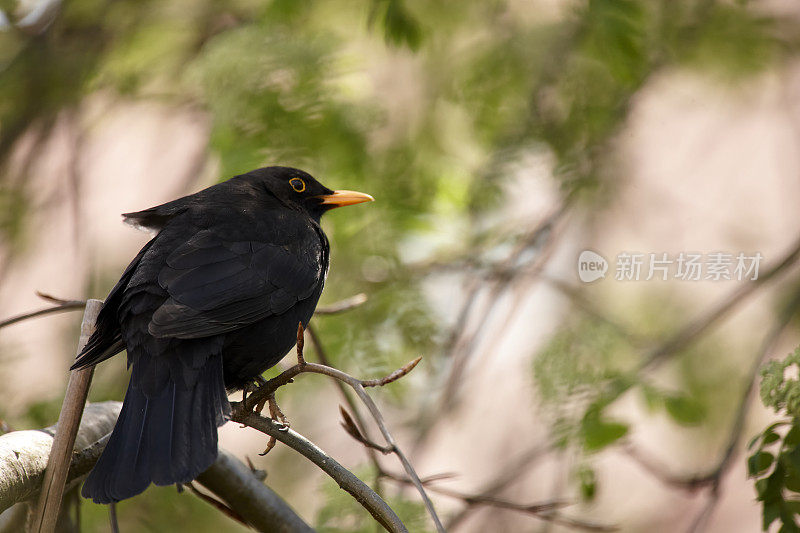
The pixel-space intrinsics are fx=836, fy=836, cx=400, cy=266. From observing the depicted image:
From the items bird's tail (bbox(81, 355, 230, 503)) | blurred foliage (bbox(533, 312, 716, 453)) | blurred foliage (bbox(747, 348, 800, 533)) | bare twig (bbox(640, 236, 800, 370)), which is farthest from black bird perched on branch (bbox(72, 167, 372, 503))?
bare twig (bbox(640, 236, 800, 370))

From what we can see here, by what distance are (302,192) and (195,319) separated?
3.68 feet

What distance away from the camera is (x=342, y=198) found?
336 cm

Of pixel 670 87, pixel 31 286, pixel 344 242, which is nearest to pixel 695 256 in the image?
pixel 670 87

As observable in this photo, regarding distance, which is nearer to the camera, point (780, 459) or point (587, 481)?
point (780, 459)

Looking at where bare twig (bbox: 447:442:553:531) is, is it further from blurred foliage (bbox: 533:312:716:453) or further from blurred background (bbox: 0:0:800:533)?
blurred foliage (bbox: 533:312:716:453)

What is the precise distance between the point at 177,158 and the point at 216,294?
3221mm

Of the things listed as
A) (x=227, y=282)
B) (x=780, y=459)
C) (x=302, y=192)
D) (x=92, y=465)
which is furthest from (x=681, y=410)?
(x=92, y=465)

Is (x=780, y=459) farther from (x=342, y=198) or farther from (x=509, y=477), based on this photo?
(x=509, y=477)

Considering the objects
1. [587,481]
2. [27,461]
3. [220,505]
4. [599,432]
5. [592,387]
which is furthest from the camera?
[592,387]

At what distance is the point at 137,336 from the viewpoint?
233 cm

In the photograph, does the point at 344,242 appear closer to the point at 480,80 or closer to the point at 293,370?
the point at 480,80

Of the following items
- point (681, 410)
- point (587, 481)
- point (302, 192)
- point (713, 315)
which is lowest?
point (587, 481)

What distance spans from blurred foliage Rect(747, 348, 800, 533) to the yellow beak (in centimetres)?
182

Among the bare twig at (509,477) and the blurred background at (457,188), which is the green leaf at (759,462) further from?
the bare twig at (509,477)
